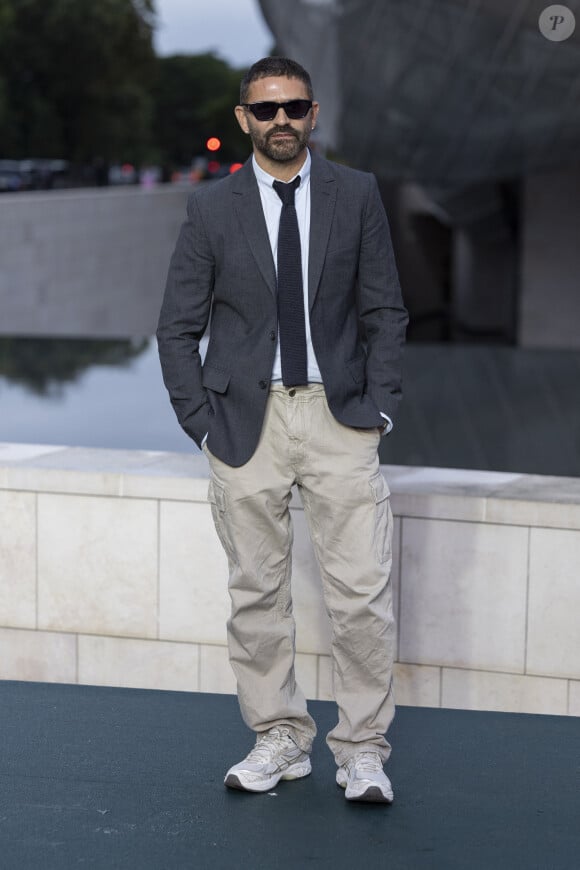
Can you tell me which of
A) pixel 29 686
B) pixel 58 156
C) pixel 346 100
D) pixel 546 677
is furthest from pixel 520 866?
pixel 58 156

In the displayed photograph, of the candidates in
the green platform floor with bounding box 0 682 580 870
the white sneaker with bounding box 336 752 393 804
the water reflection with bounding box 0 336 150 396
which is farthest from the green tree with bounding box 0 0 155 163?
the white sneaker with bounding box 336 752 393 804

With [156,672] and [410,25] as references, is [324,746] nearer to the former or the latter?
[156,672]

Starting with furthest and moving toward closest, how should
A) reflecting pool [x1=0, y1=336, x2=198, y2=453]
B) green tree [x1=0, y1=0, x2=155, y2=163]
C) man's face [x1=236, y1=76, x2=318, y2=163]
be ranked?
green tree [x1=0, y1=0, x2=155, y2=163] < reflecting pool [x1=0, y1=336, x2=198, y2=453] < man's face [x1=236, y1=76, x2=318, y2=163]

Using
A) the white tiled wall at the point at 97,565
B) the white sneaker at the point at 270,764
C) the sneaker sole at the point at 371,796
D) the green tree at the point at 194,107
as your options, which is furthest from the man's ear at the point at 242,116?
the green tree at the point at 194,107

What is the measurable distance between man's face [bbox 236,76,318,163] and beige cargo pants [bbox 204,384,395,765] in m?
0.68

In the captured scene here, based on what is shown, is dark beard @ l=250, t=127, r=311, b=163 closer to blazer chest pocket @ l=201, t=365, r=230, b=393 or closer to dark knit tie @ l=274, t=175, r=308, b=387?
dark knit tie @ l=274, t=175, r=308, b=387

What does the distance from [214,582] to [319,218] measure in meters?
2.31

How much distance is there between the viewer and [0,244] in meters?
24.8

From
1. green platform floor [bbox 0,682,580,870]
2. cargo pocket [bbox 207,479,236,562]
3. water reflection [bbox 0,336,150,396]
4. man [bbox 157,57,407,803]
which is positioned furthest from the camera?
water reflection [bbox 0,336,150,396]

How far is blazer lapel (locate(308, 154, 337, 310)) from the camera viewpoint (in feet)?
11.8

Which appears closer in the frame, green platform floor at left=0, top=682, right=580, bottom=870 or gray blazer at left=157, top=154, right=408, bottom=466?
green platform floor at left=0, top=682, right=580, bottom=870

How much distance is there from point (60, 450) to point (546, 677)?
2557 mm

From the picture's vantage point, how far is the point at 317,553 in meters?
3.77

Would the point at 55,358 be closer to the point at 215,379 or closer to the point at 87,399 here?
the point at 87,399
